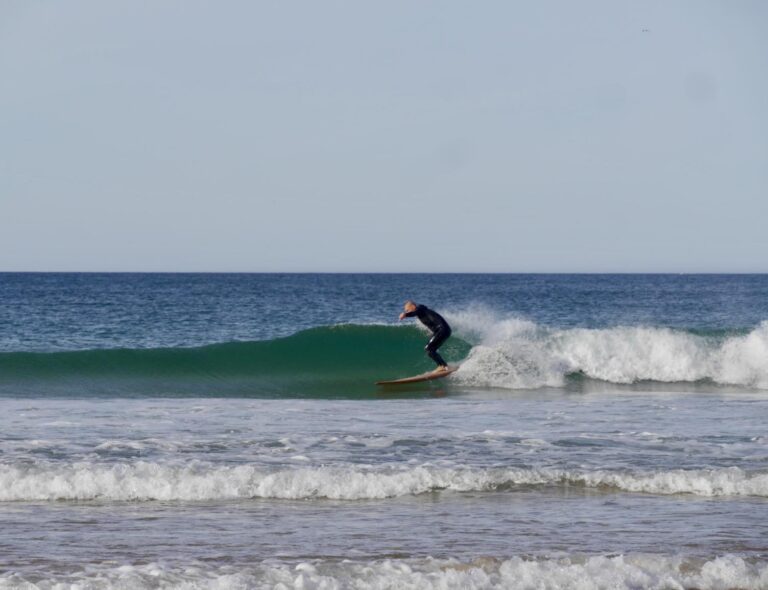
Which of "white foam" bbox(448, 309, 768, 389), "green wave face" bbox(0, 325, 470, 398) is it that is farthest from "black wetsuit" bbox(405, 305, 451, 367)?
"green wave face" bbox(0, 325, 470, 398)

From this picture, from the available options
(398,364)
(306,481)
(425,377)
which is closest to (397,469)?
(306,481)

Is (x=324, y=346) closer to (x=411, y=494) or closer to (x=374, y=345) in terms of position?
(x=374, y=345)

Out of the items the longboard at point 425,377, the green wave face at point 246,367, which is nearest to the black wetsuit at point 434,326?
the longboard at point 425,377

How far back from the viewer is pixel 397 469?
1002 cm

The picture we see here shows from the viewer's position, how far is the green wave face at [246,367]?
1961 centimetres

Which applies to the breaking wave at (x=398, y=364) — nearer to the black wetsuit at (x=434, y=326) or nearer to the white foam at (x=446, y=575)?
the black wetsuit at (x=434, y=326)

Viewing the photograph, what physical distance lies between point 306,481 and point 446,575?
2915mm

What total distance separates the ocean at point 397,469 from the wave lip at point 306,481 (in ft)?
0.07

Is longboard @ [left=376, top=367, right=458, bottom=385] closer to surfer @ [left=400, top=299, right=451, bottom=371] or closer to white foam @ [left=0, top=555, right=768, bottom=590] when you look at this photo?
surfer @ [left=400, top=299, right=451, bottom=371]

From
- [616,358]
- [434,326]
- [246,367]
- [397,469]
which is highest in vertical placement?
[434,326]

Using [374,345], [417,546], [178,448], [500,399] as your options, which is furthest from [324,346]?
[417,546]

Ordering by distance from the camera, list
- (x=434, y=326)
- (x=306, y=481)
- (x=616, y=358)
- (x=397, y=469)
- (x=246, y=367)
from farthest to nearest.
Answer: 1. (x=246, y=367)
2. (x=616, y=358)
3. (x=434, y=326)
4. (x=397, y=469)
5. (x=306, y=481)

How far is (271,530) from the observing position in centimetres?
814

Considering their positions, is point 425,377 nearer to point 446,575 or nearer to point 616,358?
point 616,358
